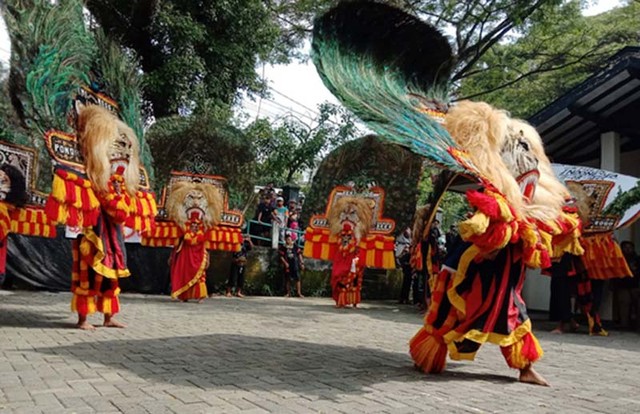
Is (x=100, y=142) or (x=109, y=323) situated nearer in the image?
(x=100, y=142)

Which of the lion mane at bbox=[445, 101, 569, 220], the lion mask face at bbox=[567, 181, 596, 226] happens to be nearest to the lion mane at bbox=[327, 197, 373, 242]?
the lion mask face at bbox=[567, 181, 596, 226]

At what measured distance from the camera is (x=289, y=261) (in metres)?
12.9

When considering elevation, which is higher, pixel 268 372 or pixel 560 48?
pixel 560 48

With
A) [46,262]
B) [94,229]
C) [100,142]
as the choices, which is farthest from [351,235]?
[46,262]

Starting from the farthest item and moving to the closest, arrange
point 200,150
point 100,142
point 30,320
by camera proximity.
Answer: point 200,150, point 30,320, point 100,142

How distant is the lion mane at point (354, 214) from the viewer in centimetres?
1038

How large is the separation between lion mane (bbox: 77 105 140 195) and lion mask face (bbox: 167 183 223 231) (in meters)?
3.56

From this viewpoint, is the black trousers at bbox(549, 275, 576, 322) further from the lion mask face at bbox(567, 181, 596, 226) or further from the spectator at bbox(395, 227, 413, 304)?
the spectator at bbox(395, 227, 413, 304)

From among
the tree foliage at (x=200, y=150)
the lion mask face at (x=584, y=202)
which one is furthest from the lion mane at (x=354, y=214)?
the lion mask face at (x=584, y=202)

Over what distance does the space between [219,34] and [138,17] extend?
2040mm

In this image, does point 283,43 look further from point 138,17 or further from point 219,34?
point 138,17

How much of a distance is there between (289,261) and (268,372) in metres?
8.36

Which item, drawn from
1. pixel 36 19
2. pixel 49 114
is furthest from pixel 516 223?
pixel 36 19

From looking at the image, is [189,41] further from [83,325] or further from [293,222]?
[83,325]
